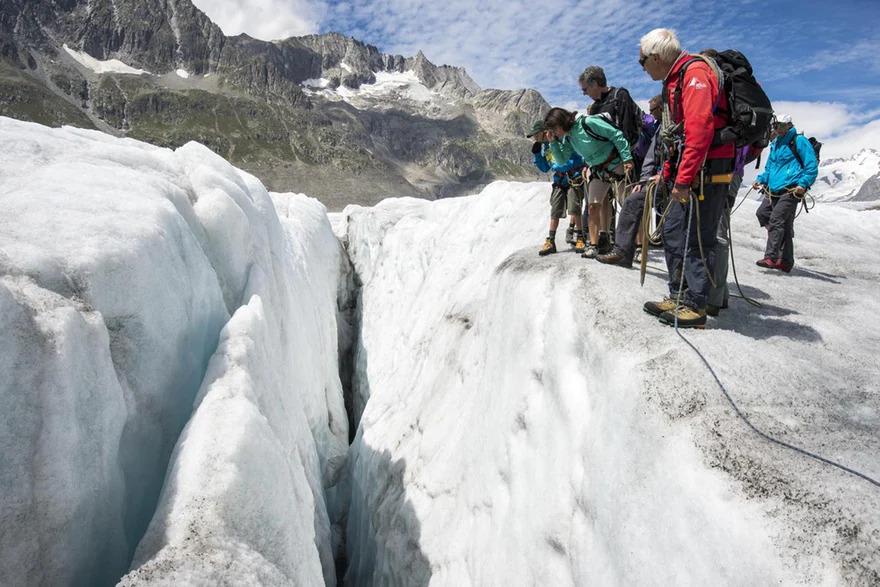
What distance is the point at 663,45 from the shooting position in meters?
4.52

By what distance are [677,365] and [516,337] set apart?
2442 millimetres

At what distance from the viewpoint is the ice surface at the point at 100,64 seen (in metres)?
157

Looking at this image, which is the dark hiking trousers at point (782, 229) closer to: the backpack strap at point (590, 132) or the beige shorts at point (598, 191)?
the beige shorts at point (598, 191)

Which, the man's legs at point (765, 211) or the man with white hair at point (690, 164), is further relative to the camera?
the man's legs at point (765, 211)

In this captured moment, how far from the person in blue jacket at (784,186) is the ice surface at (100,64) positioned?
20241 centimetres

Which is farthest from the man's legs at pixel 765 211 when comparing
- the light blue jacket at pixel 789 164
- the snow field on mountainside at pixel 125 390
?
the snow field on mountainside at pixel 125 390

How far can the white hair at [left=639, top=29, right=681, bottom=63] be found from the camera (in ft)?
14.8

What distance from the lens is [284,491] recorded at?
4488 mm

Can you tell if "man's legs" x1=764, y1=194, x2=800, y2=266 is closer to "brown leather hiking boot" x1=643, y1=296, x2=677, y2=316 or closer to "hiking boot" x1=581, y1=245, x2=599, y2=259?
"hiking boot" x1=581, y1=245, x2=599, y2=259

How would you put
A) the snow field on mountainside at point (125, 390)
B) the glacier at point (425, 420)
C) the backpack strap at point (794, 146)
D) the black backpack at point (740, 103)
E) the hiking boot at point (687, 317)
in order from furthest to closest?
the backpack strap at point (794, 146), the hiking boot at point (687, 317), the black backpack at point (740, 103), the snow field on mountainside at point (125, 390), the glacier at point (425, 420)

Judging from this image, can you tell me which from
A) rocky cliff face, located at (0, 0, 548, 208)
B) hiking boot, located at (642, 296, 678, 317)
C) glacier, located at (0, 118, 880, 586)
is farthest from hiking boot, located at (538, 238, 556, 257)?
rocky cliff face, located at (0, 0, 548, 208)

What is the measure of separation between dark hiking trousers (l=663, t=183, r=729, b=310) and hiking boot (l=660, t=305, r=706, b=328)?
0.07 m

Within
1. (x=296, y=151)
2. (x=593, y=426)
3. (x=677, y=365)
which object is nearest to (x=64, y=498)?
(x=593, y=426)

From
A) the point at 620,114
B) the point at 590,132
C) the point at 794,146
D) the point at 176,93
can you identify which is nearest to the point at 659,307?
the point at 590,132
